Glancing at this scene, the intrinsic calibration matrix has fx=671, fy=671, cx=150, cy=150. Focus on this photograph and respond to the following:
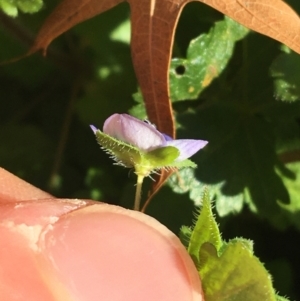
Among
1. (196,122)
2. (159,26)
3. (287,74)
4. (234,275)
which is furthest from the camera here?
(196,122)

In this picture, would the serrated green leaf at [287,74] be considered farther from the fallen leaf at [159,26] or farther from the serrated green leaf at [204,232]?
the serrated green leaf at [204,232]

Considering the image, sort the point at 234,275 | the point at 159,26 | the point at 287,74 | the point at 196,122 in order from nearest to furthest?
the point at 234,275 → the point at 159,26 → the point at 287,74 → the point at 196,122

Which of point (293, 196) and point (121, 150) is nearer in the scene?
point (121, 150)

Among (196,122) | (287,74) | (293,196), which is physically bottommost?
(293,196)

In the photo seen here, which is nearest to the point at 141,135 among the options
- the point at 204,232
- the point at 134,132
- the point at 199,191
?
the point at 134,132

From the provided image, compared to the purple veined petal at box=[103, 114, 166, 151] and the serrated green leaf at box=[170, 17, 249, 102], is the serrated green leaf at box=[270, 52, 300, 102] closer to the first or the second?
the serrated green leaf at box=[170, 17, 249, 102]

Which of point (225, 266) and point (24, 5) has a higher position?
→ point (24, 5)

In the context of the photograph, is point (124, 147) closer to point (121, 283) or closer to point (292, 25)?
point (121, 283)

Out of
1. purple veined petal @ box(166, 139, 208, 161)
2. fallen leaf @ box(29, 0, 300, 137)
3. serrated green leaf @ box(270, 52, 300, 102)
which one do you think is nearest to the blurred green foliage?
serrated green leaf @ box(270, 52, 300, 102)

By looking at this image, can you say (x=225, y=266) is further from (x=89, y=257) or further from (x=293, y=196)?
(x=293, y=196)
